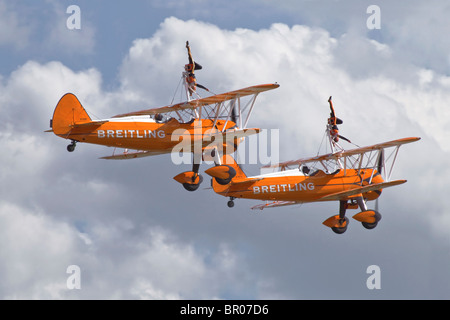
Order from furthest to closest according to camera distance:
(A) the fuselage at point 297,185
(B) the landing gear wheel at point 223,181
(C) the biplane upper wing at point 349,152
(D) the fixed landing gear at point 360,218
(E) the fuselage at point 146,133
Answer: (D) the fixed landing gear at point 360,218 < (C) the biplane upper wing at point 349,152 < (A) the fuselage at point 297,185 < (B) the landing gear wheel at point 223,181 < (E) the fuselage at point 146,133

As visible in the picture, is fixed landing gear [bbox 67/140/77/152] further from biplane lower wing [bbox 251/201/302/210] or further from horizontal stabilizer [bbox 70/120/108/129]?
biplane lower wing [bbox 251/201/302/210]

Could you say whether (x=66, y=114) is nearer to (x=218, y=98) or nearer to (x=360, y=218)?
(x=218, y=98)

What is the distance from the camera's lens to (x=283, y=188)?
3275 inches

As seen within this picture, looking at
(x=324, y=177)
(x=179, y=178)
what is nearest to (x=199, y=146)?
(x=179, y=178)

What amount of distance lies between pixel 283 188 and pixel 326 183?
2.51m

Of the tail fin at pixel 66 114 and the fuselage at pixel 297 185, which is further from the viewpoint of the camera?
the fuselage at pixel 297 185

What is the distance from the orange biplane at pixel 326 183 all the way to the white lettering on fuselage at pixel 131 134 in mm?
3515

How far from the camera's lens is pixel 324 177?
83938 mm

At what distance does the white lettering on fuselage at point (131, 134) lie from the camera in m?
78.0

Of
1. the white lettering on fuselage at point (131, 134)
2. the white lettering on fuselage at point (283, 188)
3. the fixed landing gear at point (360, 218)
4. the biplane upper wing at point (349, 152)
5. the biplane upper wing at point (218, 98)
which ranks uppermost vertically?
Answer: the biplane upper wing at point (218, 98)

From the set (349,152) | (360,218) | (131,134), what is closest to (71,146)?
(131,134)

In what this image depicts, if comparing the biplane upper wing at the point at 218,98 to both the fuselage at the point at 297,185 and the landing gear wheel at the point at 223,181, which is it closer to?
the landing gear wheel at the point at 223,181
